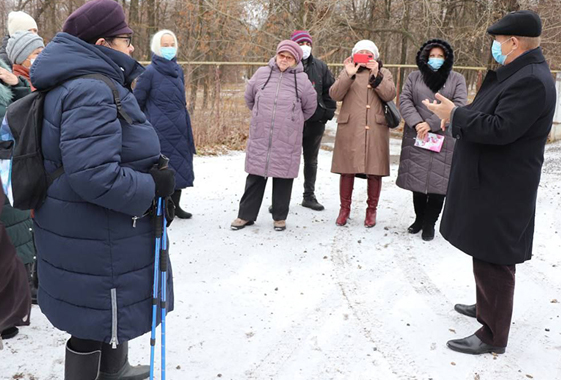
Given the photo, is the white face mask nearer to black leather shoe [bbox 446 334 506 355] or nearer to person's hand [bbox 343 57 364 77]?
person's hand [bbox 343 57 364 77]

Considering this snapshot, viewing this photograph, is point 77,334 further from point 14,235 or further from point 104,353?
point 14,235

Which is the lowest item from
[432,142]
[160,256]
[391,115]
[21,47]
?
[160,256]

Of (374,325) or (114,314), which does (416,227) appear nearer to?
(374,325)

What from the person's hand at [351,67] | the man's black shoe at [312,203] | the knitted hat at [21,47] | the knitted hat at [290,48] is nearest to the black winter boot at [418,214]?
the man's black shoe at [312,203]

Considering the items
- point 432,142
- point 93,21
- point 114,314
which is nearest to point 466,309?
point 432,142

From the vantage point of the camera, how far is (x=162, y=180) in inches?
93.0

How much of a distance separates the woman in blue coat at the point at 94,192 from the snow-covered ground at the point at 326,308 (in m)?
0.87

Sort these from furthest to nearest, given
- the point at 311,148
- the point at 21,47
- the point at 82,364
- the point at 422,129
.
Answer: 1. the point at 311,148
2. the point at 422,129
3. the point at 21,47
4. the point at 82,364

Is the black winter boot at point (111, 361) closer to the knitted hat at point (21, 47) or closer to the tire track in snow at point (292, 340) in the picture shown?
the tire track in snow at point (292, 340)

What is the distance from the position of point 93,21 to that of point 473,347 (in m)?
2.86

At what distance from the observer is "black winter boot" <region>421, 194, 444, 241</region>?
544 centimetres

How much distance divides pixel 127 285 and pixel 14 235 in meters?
1.53

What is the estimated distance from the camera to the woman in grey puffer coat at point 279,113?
5.41 meters

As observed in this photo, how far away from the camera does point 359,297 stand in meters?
4.17
